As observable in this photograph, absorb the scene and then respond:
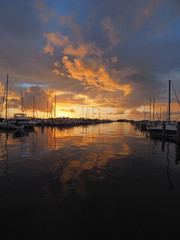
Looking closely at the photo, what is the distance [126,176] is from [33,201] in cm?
537

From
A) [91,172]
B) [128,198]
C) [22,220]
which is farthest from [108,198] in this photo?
[22,220]

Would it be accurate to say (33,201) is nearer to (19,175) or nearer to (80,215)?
(80,215)

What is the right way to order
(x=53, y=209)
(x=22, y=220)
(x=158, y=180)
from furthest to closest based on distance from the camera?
1. (x=158, y=180)
2. (x=53, y=209)
3. (x=22, y=220)

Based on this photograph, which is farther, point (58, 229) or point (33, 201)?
→ point (33, 201)

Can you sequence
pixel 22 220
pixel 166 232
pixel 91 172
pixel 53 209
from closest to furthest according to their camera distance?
pixel 166 232 → pixel 22 220 → pixel 53 209 → pixel 91 172

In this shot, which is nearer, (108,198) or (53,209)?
(53,209)

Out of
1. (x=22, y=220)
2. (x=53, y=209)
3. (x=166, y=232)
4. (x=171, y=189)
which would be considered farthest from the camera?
(x=171, y=189)

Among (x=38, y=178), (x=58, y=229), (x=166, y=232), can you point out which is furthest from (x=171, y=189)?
(x=38, y=178)

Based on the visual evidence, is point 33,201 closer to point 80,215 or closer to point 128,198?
point 80,215

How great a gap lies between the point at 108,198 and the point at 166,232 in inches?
90.7

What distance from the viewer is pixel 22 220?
4406mm

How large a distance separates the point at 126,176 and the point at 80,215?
13.8 feet

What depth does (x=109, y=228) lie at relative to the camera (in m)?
4.11

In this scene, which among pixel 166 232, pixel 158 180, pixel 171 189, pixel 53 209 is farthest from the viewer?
pixel 158 180
